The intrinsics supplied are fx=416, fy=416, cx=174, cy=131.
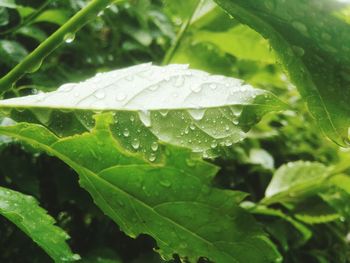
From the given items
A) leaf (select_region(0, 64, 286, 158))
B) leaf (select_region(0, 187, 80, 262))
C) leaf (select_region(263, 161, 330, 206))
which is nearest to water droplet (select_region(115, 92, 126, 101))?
leaf (select_region(0, 64, 286, 158))

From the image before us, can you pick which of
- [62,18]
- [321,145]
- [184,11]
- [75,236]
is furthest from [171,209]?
[321,145]

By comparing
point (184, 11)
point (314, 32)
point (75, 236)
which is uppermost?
point (314, 32)

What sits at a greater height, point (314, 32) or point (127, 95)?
point (314, 32)

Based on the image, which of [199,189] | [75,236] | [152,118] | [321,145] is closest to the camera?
[199,189]

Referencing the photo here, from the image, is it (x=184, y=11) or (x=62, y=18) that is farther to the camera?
(x=184, y=11)

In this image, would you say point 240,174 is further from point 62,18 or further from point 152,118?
point 152,118

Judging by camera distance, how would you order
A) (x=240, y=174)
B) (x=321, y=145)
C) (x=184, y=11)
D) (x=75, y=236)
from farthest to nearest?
(x=321, y=145) < (x=240, y=174) < (x=184, y=11) < (x=75, y=236)
